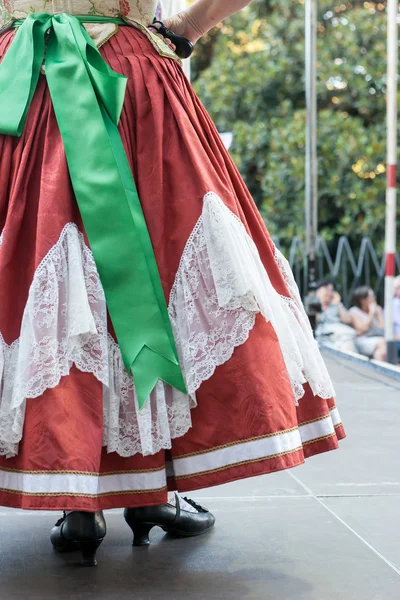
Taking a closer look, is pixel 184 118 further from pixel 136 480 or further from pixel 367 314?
pixel 367 314

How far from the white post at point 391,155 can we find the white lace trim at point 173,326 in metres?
3.21

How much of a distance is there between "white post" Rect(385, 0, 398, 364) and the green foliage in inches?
199

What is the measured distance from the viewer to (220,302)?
4.74 feet

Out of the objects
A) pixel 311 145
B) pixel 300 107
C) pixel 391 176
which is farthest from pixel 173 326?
pixel 300 107

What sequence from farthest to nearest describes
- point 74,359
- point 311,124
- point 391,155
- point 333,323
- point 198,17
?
1. point 333,323
2. point 311,124
3. point 391,155
4. point 198,17
5. point 74,359

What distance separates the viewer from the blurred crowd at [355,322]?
19.6ft

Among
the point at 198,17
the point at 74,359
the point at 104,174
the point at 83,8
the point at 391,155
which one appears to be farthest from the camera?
the point at 391,155

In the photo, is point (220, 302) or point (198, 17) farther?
point (198, 17)

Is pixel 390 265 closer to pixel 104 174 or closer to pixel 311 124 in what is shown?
pixel 311 124

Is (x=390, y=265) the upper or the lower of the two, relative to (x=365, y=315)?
upper

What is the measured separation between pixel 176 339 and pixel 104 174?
0.29m

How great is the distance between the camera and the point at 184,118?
1.56 metres

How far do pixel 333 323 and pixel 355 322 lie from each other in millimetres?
191

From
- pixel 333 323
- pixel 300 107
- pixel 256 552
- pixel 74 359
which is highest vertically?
pixel 300 107
